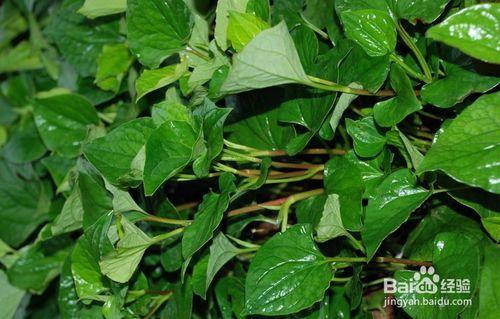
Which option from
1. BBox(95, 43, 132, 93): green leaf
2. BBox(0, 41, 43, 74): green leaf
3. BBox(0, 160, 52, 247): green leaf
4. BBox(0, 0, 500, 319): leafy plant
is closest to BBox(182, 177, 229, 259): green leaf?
BBox(0, 0, 500, 319): leafy plant

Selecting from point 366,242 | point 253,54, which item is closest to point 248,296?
point 366,242

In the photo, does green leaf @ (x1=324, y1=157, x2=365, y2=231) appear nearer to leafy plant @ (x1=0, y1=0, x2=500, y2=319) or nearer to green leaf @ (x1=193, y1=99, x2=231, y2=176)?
leafy plant @ (x1=0, y1=0, x2=500, y2=319)

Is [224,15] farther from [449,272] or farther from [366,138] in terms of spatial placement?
[449,272]

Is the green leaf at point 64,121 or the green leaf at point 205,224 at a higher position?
the green leaf at point 205,224

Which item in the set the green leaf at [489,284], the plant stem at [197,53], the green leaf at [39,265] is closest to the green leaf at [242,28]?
the plant stem at [197,53]

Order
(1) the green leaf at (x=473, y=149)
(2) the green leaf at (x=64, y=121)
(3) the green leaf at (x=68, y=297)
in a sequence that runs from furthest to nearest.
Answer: (2) the green leaf at (x=64, y=121)
(3) the green leaf at (x=68, y=297)
(1) the green leaf at (x=473, y=149)

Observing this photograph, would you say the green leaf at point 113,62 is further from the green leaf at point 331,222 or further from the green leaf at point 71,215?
the green leaf at point 331,222
